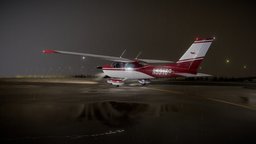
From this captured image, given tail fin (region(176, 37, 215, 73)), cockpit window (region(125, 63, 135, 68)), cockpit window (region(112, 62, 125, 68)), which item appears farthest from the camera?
cockpit window (region(112, 62, 125, 68))

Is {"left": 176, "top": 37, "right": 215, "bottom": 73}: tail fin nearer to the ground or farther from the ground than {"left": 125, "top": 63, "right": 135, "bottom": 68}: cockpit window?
farther from the ground

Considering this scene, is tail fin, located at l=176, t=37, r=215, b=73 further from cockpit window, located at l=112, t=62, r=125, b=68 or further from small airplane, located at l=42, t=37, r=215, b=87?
cockpit window, located at l=112, t=62, r=125, b=68

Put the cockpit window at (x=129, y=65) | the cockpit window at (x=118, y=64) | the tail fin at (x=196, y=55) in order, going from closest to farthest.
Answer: the tail fin at (x=196, y=55)
the cockpit window at (x=129, y=65)
the cockpit window at (x=118, y=64)

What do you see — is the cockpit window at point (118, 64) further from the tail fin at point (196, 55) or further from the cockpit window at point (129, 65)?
the tail fin at point (196, 55)

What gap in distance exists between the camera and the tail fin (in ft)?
94.7

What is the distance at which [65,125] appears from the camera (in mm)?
8492

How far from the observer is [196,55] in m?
29.0

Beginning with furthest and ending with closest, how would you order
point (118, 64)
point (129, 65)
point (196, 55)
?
point (118, 64)
point (129, 65)
point (196, 55)

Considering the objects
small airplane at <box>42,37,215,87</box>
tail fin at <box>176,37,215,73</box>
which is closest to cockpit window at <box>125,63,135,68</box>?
small airplane at <box>42,37,215,87</box>

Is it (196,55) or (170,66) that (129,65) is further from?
(196,55)

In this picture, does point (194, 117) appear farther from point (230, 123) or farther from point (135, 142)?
point (135, 142)

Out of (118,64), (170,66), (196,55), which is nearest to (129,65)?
(118,64)

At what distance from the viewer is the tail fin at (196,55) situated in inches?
1136

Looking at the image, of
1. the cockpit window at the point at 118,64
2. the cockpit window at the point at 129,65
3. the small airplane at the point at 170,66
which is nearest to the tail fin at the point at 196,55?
the small airplane at the point at 170,66
